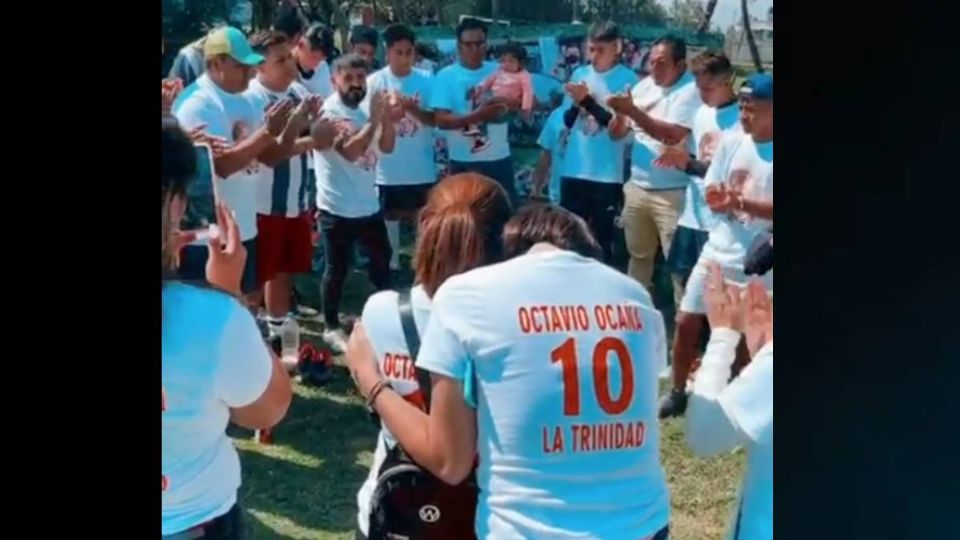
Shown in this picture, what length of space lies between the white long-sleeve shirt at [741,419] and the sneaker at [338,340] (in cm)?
75

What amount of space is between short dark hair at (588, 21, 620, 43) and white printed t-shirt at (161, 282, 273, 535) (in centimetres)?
94

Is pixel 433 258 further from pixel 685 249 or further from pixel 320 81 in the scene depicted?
pixel 685 249

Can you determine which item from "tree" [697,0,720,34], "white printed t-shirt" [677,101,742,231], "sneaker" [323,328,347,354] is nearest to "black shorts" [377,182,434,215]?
"sneaker" [323,328,347,354]

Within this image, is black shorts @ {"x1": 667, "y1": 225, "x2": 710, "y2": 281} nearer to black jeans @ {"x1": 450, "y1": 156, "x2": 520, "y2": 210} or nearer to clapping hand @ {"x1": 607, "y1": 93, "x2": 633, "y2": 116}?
clapping hand @ {"x1": 607, "y1": 93, "x2": 633, "y2": 116}

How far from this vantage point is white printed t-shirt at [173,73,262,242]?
2.76 meters

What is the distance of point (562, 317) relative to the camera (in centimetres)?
269

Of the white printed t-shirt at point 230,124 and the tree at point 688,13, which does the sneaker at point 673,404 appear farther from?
the white printed t-shirt at point 230,124

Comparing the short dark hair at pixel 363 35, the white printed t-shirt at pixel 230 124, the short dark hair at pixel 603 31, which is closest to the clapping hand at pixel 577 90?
the short dark hair at pixel 603 31

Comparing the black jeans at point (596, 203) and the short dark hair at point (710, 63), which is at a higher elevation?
the short dark hair at point (710, 63)

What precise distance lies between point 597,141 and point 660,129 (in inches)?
5.9

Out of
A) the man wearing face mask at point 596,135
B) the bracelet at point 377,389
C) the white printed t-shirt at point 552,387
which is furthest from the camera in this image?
the man wearing face mask at point 596,135

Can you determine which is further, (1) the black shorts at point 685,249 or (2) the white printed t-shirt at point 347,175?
(1) the black shorts at point 685,249

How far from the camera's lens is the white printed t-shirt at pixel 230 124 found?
276cm
